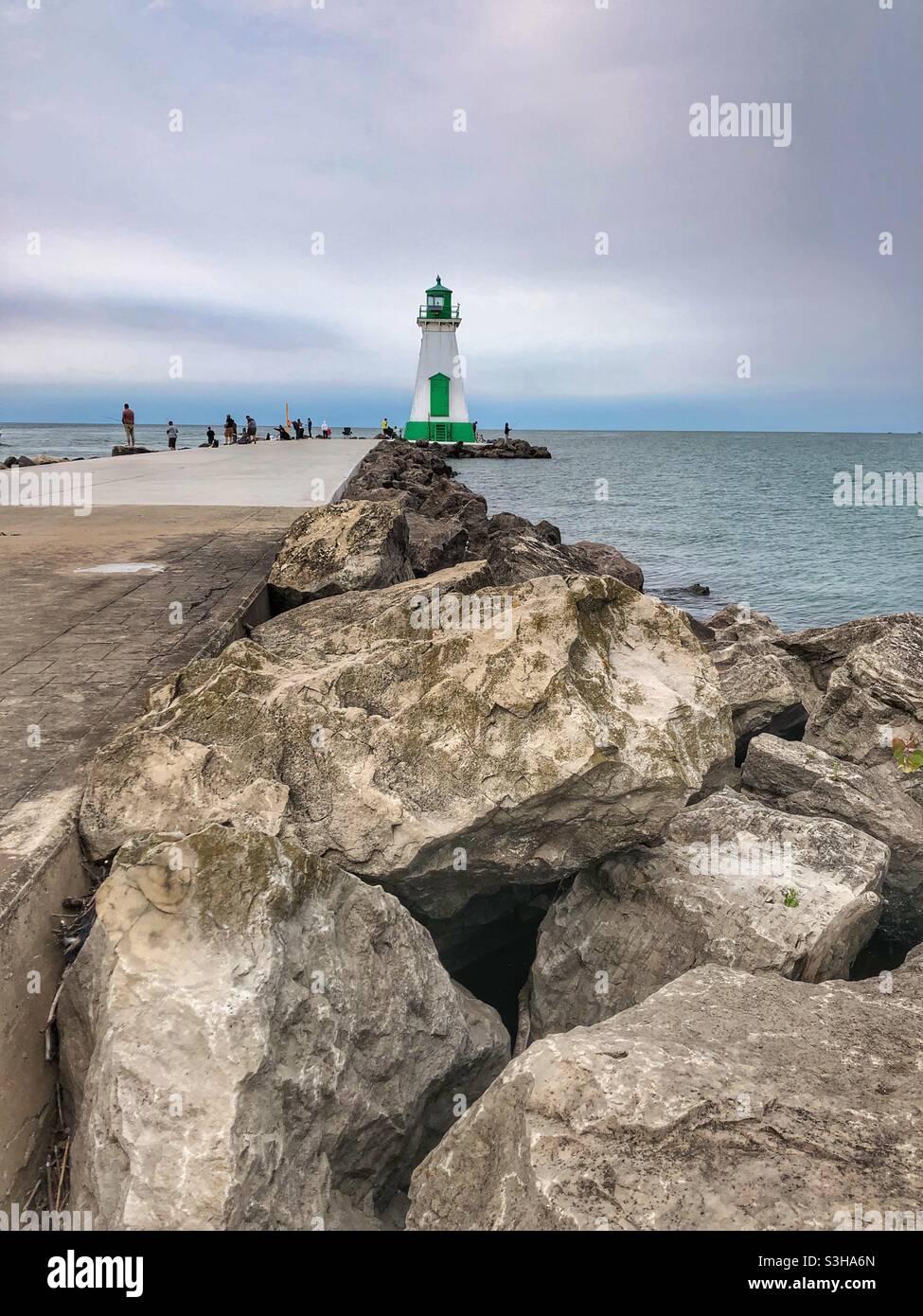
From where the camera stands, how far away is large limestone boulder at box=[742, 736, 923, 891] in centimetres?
534

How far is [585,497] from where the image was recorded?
140 ft

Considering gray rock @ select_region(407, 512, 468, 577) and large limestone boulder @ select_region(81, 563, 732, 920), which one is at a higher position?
gray rock @ select_region(407, 512, 468, 577)

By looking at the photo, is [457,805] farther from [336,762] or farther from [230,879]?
[230,879]

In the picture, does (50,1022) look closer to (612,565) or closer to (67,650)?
(67,650)

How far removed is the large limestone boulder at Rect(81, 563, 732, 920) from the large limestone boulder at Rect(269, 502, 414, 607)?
2.25m

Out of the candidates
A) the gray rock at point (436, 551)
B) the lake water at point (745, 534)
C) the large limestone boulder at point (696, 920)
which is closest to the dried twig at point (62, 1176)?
the large limestone boulder at point (696, 920)

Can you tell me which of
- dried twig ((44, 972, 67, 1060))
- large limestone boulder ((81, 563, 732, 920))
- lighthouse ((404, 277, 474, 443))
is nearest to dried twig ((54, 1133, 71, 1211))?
dried twig ((44, 972, 67, 1060))

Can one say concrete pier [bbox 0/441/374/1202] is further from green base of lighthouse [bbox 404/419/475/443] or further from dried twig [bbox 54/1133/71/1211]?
green base of lighthouse [bbox 404/419/475/443]

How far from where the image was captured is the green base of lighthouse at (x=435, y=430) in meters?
63.0

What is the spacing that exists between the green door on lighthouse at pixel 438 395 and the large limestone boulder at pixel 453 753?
57444 mm

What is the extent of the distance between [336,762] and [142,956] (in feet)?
4.52

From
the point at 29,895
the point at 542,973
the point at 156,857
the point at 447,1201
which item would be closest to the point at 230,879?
the point at 156,857

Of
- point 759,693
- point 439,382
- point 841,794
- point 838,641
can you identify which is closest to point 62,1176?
point 841,794

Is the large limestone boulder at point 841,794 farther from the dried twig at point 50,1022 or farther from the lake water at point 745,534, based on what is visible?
the lake water at point 745,534
